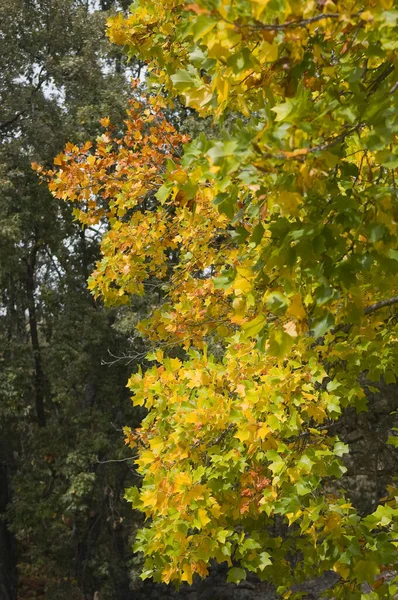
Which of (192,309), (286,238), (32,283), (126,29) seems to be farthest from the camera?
(32,283)

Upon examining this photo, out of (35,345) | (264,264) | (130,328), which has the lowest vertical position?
(264,264)

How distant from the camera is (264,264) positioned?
2035 mm

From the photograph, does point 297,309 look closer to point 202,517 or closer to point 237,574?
A: point 202,517

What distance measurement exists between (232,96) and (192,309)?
2258mm

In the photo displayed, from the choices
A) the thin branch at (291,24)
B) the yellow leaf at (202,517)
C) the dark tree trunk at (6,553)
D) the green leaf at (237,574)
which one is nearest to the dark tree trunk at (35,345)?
the dark tree trunk at (6,553)

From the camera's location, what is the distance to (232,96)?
7.88ft

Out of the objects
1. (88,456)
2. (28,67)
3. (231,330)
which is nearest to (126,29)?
(231,330)

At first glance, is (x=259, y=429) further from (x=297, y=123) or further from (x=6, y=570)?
(x=6, y=570)

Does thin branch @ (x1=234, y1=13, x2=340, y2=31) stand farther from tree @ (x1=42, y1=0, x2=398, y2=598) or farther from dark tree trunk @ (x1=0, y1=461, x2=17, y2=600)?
dark tree trunk @ (x1=0, y1=461, x2=17, y2=600)

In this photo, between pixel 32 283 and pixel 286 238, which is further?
pixel 32 283

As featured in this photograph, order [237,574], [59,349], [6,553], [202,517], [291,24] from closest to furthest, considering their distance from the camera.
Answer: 1. [291,24]
2. [202,517]
3. [237,574]
4. [59,349]
5. [6,553]

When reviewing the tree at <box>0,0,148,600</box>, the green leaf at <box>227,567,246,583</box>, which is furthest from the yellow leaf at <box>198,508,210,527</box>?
the tree at <box>0,0,148,600</box>

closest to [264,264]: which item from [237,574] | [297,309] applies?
[297,309]

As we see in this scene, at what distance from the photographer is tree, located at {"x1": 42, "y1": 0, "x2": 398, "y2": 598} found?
5.89ft
